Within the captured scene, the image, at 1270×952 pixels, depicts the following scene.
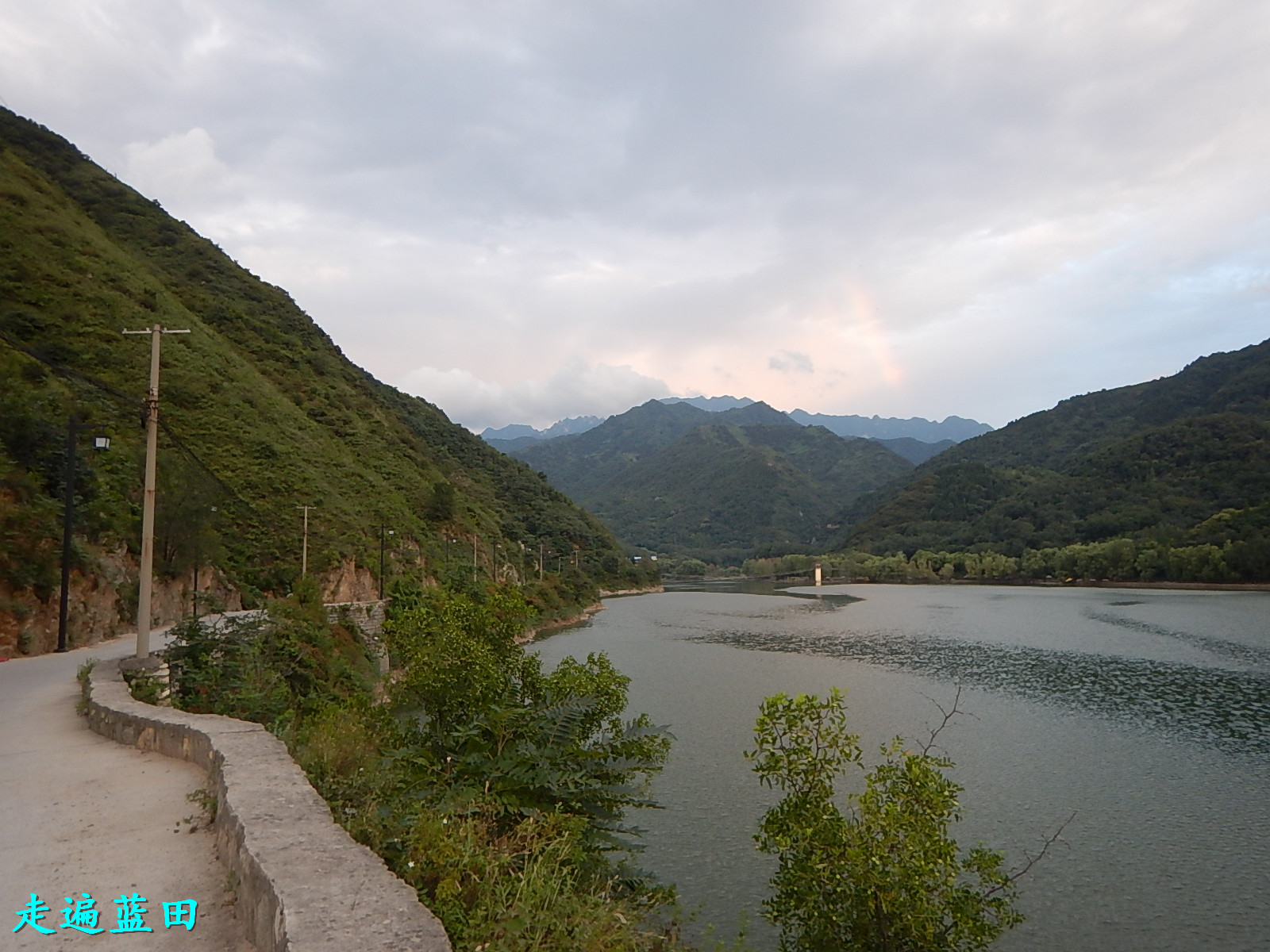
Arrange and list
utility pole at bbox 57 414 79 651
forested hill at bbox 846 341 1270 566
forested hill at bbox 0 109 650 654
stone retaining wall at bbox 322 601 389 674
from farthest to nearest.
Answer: forested hill at bbox 846 341 1270 566
stone retaining wall at bbox 322 601 389 674
forested hill at bbox 0 109 650 654
utility pole at bbox 57 414 79 651

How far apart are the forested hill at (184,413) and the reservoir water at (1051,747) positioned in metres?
15.3

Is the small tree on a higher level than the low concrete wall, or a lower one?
lower

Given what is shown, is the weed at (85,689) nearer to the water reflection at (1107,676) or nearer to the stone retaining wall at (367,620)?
the stone retaining wall at (367,620)

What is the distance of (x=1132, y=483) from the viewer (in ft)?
427

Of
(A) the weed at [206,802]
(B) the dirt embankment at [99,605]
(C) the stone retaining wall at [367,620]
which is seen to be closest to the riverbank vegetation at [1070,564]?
(C) the stone retaining wall at [367,620]

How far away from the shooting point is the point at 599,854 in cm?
1110

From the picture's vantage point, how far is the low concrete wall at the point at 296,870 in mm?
3654

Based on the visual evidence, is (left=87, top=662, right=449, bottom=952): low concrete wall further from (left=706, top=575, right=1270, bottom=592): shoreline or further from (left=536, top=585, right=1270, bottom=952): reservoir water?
(left=706, top=575, right=1270, bottom=592): shoreline

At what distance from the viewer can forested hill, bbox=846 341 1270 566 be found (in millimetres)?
110188

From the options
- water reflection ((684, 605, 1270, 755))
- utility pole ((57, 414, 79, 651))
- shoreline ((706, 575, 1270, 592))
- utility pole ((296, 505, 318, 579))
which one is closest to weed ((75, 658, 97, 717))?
utility pole ((57, 414, 79, 651))

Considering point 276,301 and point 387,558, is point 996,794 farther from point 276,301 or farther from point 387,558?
point 276,301

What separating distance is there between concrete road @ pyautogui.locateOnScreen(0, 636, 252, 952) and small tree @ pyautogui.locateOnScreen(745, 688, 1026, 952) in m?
6.78

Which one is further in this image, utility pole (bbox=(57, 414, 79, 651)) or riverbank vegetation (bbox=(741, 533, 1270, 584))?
riverbank vegetation (bbox=(741, 533, 1270, 584))

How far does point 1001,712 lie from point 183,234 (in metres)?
83.7
